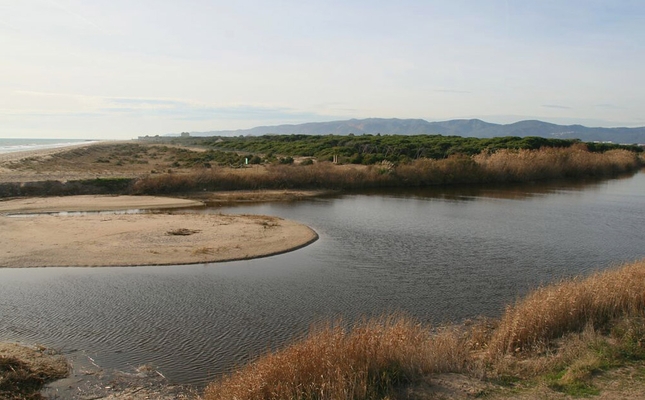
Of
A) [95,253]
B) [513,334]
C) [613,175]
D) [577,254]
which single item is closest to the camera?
[513,334]

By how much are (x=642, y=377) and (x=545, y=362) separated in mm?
1345

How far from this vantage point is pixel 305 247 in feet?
65.1

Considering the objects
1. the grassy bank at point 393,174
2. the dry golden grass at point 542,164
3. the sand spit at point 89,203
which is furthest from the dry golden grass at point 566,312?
the dry golden grass at point 542,164

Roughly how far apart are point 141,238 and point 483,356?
15.2 m

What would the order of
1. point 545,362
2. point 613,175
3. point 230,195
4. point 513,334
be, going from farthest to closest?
point 613,175 → point 230,195 → point 513,334 → point 545,362

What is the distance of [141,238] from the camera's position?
19875 mm

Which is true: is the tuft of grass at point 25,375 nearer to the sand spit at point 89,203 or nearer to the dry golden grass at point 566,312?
the dry golden grass at point 566,312

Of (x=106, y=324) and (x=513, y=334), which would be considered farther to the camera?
(x=106, y=324)

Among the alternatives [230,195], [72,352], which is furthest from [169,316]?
[230,195]

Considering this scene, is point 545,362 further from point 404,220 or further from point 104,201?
point 104,201

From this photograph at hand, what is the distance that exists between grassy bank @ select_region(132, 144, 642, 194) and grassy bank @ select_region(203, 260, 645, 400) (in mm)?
29450

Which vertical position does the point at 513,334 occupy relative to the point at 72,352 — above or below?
above

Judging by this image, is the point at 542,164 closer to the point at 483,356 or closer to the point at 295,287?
the point at 295,287

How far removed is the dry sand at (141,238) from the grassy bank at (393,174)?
1130cm
